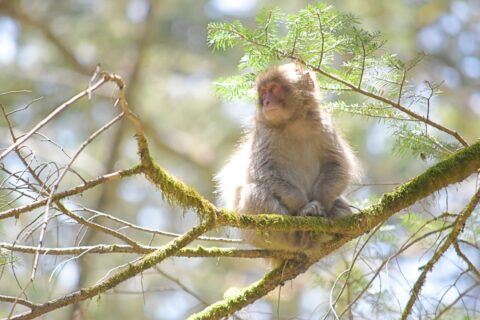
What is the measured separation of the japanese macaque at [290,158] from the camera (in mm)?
5449

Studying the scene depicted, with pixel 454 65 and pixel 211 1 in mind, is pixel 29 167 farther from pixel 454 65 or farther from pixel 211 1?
pixel 454 65

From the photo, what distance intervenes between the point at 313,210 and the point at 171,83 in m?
10.9

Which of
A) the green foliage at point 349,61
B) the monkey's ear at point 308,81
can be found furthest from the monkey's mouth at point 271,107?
the green foliage at point 349,61

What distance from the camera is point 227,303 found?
4020 millimetres

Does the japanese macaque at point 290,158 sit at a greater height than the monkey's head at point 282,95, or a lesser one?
lesser

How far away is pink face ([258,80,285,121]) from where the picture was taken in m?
5.76

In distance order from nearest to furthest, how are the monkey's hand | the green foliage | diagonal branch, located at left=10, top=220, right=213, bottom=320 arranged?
diagonal branch, located at left=10, top=220, right=213, bottom=320 → the green foliage → the monkey's hand

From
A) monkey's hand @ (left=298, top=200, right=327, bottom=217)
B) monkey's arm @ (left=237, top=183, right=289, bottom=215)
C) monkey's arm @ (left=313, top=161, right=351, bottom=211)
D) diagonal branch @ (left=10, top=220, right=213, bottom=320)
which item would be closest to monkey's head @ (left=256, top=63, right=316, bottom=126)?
monkey's arm @ (left=313, top=161, right=351, bottom=211)

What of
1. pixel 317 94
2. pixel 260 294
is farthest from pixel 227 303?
pixel 317 94

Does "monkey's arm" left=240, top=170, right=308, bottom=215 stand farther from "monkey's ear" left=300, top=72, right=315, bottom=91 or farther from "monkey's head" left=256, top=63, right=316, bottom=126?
"monkey's ear" left=300, top=72, right=315, bottom=91

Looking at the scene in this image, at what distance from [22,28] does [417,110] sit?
10.4m

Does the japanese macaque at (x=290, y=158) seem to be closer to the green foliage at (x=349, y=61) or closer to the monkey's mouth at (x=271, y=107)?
the monkey's mouth at (x=271, y=107)

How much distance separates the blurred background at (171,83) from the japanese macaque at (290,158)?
626cm

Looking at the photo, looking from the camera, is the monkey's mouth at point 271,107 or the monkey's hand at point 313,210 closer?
the monkey's hand at point 313,210
